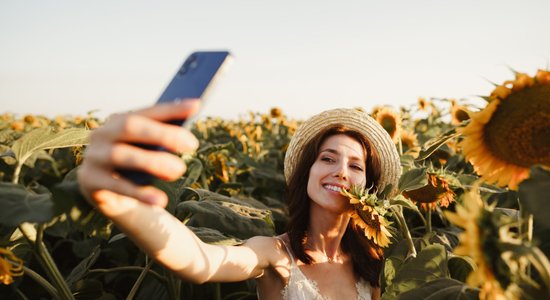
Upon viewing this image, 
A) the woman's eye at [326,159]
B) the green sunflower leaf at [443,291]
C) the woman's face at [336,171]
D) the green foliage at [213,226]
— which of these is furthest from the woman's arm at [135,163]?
the woman's eye at [326,159]

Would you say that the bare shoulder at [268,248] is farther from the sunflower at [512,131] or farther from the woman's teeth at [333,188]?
the sunflower at [512,131]

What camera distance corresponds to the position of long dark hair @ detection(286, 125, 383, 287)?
2182mm

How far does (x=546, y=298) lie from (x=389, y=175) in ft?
4.29

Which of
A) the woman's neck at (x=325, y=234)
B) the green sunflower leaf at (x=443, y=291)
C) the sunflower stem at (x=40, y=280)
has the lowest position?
the woman's neck at (x=325, y=234)

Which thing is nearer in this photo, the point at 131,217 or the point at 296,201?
the point at 131,217

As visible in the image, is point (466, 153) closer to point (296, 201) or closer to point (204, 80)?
point (204, 80)

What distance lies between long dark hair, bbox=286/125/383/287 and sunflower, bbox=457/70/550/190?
1021mm

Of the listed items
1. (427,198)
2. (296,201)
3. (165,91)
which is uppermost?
(165,91)

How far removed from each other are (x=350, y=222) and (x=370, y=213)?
2.20 feet

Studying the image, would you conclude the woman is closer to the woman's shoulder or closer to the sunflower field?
the woman's shoulder

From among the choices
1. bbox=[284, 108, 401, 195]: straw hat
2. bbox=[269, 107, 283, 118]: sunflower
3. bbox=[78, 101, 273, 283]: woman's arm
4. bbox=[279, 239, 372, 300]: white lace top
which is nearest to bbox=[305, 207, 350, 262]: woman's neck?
bbox=[279, 239, 372, 300]: white lace top

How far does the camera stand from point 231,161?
430cm

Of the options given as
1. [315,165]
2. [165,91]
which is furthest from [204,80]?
[315,165]

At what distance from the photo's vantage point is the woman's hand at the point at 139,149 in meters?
0.82
